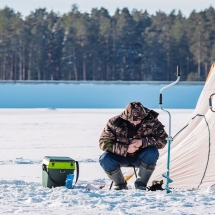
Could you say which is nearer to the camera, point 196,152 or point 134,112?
point 134,112

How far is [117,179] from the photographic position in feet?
22.2

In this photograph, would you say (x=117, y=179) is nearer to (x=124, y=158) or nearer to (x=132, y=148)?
(x=124, y=158)

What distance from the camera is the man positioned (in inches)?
263

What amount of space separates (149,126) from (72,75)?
61.5 metres

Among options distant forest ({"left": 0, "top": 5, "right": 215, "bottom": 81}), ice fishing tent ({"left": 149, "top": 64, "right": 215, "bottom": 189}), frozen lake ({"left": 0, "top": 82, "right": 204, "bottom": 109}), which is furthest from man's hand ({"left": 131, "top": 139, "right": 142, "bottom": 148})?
distant forest ({"left": 0, "top": 5, "right": 215, "bottom": 81})

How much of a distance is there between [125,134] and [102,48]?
200 ft

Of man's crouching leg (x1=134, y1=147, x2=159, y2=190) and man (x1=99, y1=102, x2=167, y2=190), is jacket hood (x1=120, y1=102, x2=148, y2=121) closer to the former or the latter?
man (x1=99, y1=102, x2=167, y2=190)

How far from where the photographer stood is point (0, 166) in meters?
9.66

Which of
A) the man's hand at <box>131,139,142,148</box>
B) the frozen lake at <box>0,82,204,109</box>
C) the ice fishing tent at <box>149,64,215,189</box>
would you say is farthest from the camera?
the frozen lake at <box>0,82,204,109</box>

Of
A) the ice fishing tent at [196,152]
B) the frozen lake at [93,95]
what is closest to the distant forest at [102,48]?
the frozen lake at [93,95]

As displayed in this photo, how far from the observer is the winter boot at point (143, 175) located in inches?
265

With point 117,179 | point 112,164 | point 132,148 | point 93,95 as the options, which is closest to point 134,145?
point 132,148

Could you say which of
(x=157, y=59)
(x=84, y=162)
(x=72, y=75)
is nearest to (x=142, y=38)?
(x=157, y=59)

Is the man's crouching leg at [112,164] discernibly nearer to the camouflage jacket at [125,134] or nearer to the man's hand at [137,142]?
the camouflage jacket at [125,134]
